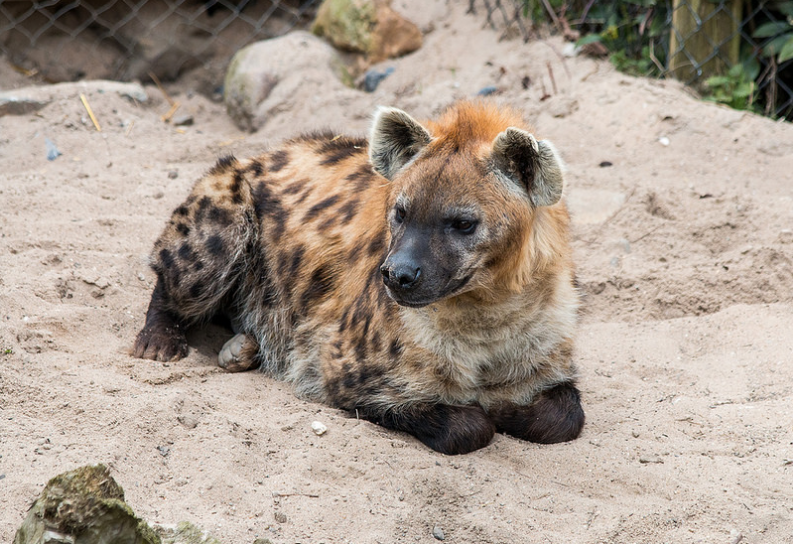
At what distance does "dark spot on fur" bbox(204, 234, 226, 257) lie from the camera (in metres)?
3.92

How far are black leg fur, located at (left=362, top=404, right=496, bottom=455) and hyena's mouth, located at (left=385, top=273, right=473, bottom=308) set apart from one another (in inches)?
20.7

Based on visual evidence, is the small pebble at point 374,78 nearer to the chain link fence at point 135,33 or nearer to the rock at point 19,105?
the chain link fence at point 135,33

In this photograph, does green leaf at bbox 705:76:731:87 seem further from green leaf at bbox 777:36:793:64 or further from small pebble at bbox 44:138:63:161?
small pebble at bbox 44:138:63:161

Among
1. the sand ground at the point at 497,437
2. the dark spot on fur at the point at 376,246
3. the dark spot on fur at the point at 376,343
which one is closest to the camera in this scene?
the sand ground at the point at 497,437

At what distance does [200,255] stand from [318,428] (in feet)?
4.03

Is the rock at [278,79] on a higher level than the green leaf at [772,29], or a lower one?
lower

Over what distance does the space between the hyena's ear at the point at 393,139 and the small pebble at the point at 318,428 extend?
91cm

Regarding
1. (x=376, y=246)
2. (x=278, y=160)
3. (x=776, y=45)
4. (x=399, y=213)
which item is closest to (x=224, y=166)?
(x=278, y=160)

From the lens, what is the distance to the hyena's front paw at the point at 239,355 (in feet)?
12.7

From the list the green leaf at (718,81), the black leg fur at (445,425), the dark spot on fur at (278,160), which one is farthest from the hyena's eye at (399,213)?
the green leaf at (718,81)

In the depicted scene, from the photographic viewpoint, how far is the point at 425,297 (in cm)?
282

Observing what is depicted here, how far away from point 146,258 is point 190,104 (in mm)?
2902

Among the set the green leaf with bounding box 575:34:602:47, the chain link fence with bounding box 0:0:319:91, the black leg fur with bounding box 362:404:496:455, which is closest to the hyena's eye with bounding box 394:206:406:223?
the black leg fur with bounding box 362:404:496:455

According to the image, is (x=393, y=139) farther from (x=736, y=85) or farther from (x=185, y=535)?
(x=736, y=85)
